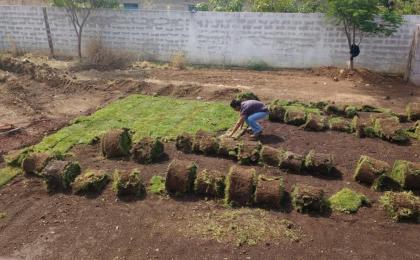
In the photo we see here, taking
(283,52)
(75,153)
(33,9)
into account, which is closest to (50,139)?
(75,153)

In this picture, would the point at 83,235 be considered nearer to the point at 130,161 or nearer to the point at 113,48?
the point at 130,161

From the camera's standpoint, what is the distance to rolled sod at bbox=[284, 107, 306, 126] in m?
9.49

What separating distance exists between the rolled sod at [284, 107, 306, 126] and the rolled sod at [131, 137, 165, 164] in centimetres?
331

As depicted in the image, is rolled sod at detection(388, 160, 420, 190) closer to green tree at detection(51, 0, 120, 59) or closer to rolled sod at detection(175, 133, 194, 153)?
rolled sod at detection(175, 133, 194, 153)

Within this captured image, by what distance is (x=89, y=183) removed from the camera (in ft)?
22.1

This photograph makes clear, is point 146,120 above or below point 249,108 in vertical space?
below

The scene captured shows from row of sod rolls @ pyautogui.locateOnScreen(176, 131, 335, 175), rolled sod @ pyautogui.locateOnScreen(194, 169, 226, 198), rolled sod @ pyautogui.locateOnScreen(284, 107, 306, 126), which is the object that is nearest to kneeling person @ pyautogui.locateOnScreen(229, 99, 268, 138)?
row of sod rolls @ pyautogui.locateOnScreen(176, 131, 335, 175)

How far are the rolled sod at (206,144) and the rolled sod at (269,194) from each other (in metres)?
1.75

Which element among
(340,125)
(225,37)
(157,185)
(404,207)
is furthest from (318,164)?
(225,37)

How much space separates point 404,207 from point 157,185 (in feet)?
12.6

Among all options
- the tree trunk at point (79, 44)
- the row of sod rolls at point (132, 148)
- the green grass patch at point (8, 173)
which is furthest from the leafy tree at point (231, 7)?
the green grass patch at point (8, 173)

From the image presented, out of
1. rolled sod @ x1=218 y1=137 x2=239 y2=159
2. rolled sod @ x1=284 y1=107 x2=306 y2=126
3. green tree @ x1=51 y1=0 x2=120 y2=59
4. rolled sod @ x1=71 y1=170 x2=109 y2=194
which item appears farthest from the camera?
green tree @ x1=51 y1=0 x2=120 y2=59

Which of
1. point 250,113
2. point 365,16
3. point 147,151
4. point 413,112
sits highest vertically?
point 365,16

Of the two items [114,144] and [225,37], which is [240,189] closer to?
[114,144]
